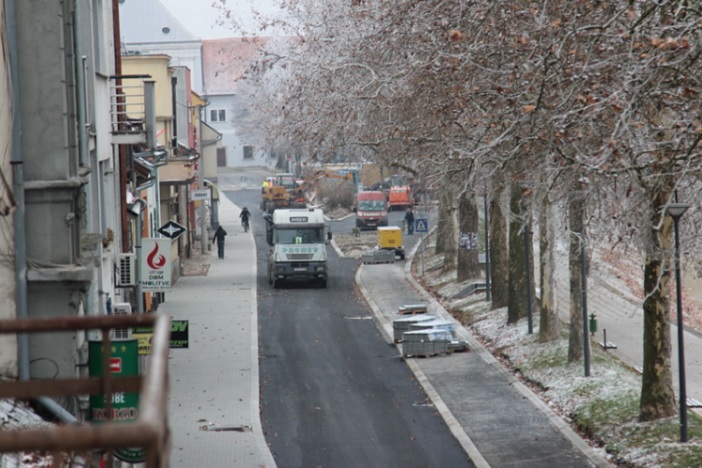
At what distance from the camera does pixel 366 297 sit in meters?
38.9

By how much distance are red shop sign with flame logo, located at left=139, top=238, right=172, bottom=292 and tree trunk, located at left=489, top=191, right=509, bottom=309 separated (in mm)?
11250

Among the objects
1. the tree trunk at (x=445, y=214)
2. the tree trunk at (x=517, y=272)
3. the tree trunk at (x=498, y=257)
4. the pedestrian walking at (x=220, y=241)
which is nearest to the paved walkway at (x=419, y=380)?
the tree trunk at (x=517, y=272)

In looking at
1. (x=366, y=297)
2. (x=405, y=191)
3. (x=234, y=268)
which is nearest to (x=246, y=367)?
(x=366, y=297)

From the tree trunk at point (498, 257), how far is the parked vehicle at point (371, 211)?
3054 centimetres

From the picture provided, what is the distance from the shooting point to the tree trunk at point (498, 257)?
3156 cm

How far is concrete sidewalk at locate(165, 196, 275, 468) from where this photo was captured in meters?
18.9

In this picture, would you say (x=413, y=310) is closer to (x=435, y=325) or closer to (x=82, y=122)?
(x=435, y=325)

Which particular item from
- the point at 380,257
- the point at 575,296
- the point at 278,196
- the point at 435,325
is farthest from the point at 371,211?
the point at 575,296

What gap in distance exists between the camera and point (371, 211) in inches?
2493

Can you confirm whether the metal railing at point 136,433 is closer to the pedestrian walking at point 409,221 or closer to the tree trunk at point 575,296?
the tree trunk at point 575,296

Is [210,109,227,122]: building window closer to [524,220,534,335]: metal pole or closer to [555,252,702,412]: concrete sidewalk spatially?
[555,252,702,412]: concrete sidewalk

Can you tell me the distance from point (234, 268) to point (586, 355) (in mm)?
26705

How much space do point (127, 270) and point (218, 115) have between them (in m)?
92.9

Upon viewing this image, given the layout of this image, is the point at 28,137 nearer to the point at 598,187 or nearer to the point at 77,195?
the point at 77,195
